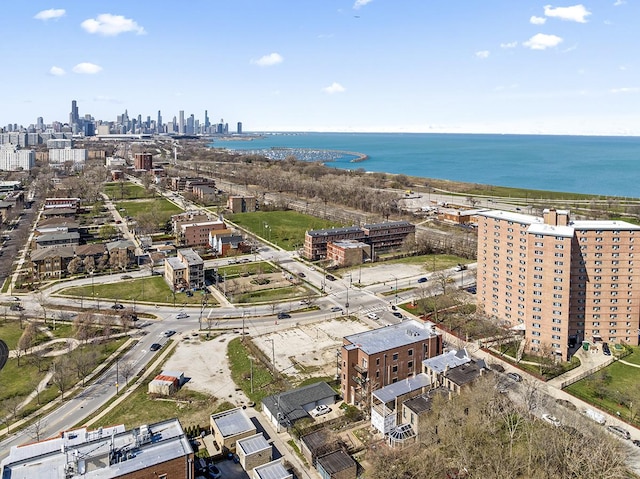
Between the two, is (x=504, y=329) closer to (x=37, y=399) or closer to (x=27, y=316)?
(x=37, y=399)

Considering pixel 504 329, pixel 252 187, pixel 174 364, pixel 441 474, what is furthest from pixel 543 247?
pixel 252 187

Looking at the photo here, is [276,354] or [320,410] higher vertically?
[276,354]

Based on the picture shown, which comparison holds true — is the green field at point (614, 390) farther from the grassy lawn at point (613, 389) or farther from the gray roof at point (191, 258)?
the gray roof at point (191, 258)

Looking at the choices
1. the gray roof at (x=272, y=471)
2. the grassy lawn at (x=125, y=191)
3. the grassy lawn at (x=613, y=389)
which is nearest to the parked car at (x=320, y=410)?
the gray roof at (x=272, y=471)

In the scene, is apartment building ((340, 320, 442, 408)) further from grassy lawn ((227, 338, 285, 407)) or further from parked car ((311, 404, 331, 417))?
grassy lawn ((227, 338, 285, 407))

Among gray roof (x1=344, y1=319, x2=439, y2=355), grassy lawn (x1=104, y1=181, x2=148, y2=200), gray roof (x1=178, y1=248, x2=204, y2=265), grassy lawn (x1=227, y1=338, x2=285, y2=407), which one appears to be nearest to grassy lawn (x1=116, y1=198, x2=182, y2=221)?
grassy lawn (x1=104, y1=181, x2=148, y2=200)

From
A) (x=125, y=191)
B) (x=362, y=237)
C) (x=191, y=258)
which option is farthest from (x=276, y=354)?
(x=125, y=191)

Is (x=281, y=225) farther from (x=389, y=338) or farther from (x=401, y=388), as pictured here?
(x=401, y=388)

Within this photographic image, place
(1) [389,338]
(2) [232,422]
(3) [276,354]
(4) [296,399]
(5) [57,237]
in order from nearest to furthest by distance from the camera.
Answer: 1. (2) [232,422]
2. (4) [296,399]
3. (1) [389,338]
4. (3) [276,354]
5. (5) [57,237]
